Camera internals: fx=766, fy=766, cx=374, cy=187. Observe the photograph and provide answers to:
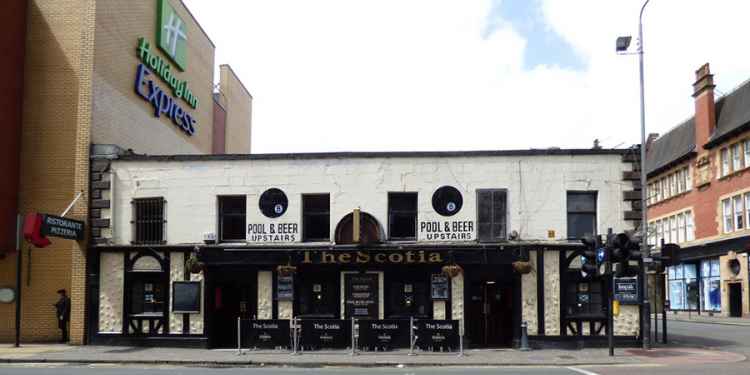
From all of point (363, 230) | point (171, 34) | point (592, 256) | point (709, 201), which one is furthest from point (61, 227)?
point (709, 201)

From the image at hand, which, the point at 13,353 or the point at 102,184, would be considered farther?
the point at 102,184

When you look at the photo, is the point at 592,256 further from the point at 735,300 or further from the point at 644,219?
the point at 735,300

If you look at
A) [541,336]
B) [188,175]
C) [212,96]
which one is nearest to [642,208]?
[541,336]

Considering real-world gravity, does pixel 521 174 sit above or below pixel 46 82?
below

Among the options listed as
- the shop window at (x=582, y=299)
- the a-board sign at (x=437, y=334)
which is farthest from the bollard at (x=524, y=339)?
the a-board sign at (x=437, y=334)

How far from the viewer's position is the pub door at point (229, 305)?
2333 cm

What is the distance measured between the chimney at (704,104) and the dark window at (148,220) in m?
37.3

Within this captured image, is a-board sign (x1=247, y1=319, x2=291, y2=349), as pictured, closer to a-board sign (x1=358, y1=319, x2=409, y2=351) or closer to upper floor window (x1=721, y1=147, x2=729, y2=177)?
a-board sign (x1=358, y1=319, x2=409, y2=351)

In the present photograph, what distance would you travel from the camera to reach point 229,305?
78.9 ft

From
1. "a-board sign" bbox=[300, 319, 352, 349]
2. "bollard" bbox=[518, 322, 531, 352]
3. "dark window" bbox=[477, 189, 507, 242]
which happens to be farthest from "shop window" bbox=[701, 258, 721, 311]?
"a-board sign" bbox=[300, 319, 352, 349]

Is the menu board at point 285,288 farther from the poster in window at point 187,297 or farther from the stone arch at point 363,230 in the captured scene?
the poster in window at point 187,297

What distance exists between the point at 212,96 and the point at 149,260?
1586cm

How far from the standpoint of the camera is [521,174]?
2262 cm

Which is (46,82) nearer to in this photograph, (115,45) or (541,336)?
(115,45)
